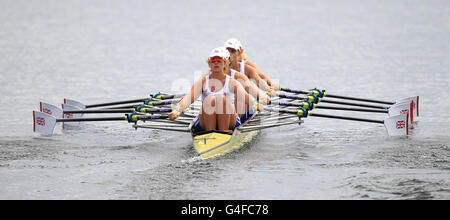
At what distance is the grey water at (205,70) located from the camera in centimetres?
902

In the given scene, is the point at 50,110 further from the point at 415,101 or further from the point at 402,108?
the point at 415,101

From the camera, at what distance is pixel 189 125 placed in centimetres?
1142

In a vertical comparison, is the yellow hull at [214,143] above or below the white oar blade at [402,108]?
below

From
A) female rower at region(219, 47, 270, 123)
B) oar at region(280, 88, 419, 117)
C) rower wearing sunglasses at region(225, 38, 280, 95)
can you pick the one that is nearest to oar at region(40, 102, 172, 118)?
female rower at region(219, 47, 270, 123)

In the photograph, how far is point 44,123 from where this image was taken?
1255 cm

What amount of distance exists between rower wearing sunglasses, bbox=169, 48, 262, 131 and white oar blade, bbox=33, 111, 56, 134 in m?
3.06

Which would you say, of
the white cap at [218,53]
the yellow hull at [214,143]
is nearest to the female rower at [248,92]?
the yellow hull at [214,143]

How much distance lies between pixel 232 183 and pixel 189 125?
261 centimetres

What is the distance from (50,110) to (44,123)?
996mm

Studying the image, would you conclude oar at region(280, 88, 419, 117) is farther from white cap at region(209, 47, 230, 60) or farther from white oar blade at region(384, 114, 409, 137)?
white cap at region(209, 47, 230, 60)

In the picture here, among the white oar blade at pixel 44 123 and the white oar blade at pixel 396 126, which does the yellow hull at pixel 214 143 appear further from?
the white oar blade at pixel 44 123

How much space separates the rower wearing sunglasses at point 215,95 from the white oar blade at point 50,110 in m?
3.75
